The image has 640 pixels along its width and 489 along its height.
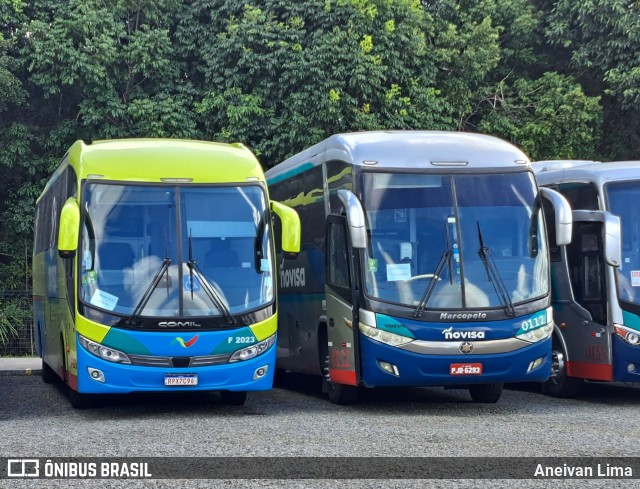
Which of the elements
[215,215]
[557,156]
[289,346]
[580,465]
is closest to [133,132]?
[557,156]

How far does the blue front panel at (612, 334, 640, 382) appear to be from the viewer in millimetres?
15469

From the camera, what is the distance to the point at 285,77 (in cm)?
2917

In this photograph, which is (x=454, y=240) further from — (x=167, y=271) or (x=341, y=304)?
(x=167, y=271)

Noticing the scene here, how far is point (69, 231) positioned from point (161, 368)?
1.88m

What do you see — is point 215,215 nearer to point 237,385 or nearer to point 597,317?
point 237,385

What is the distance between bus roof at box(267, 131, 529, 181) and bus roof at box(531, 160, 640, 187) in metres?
1.53

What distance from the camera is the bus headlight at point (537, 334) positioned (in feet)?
47.1

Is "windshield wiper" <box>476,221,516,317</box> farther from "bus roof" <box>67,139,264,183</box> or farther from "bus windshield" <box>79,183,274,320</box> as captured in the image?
"bus roof" <box>67,139,264,183</box>

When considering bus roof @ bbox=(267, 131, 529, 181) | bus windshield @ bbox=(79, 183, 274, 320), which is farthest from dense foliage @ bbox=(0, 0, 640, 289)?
bus windshield @ bbox=(79, 183, 274, 320)

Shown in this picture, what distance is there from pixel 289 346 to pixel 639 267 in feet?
17.5

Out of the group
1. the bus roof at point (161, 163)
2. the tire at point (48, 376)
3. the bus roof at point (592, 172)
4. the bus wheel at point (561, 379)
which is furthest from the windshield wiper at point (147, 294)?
the tire at point (48, 376)

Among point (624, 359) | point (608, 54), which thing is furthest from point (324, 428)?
point (608, 54)

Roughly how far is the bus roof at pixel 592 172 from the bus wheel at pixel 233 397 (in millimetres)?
5434

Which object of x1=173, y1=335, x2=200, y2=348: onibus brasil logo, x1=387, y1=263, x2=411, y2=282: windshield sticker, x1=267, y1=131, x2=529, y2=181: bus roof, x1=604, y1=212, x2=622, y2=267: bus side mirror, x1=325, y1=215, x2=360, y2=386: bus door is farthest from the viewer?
x1=604, y1=212, x2=622, y2=267: bus side mirror
